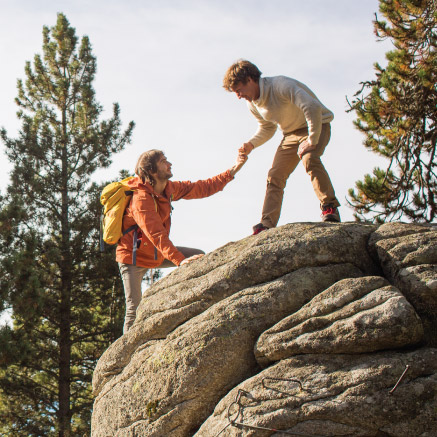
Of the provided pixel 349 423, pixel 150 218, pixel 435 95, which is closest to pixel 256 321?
pixel 349 423

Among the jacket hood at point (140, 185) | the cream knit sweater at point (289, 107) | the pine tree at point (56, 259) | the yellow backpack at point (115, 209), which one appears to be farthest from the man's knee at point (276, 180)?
the pine tree at point (56, 259)

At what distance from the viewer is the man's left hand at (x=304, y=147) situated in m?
6.52

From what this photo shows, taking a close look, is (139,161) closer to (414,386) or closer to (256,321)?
→ (256,321)

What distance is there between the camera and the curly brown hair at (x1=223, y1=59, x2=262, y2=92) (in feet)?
21.6

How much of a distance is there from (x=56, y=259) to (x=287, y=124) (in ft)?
Result: 42.9

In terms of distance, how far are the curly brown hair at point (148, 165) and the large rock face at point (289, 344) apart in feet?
4.28

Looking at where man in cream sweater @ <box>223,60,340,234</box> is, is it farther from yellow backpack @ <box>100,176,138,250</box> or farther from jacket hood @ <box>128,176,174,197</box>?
yellow backpack @ <box>100,176,138,250</box>

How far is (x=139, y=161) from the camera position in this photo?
696cm

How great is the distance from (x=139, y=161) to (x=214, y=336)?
2761mm

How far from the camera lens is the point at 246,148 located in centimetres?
737

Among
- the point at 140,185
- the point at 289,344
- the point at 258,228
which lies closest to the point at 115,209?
the point at 140,185

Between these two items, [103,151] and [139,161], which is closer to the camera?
[139,161]

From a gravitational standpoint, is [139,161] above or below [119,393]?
above

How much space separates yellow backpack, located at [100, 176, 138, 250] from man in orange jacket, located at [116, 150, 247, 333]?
7 centimetres
